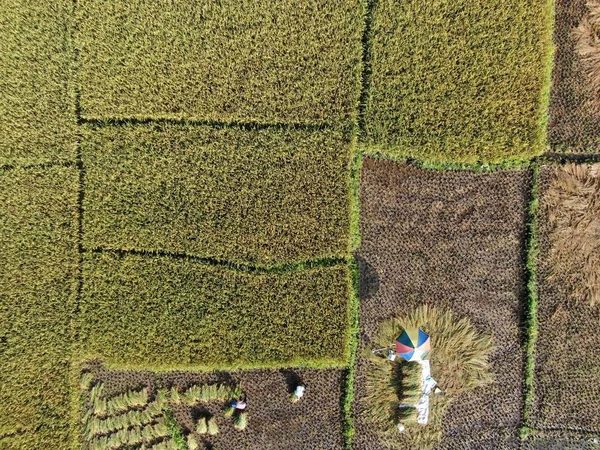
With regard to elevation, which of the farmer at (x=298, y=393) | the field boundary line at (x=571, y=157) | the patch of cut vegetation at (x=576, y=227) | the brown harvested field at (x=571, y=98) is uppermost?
the brown harvested field at (x=571, y=98)

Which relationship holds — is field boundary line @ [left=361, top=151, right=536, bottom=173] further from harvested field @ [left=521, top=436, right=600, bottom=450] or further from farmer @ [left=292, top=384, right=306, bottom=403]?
harvested field @ [left=521, top=436, right=600, bottom=450]

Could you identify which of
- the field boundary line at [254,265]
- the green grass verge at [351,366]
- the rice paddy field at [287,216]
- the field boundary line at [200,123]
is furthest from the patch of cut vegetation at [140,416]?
the field boundary line at [200,123]

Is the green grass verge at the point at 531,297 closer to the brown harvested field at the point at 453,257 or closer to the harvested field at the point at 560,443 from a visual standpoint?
the brown harvested field at the point at 453,257

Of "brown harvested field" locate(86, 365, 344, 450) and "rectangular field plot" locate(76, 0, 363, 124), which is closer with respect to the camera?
"rectangular field plot" locate(76, 0, 363, 124)

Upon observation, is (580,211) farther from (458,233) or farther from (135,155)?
(135,155)

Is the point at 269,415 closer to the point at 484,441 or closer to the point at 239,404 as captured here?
the point at 239,404

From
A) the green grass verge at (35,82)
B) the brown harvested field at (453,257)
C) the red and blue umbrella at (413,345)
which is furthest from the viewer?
the brown harvested field at (453,257)

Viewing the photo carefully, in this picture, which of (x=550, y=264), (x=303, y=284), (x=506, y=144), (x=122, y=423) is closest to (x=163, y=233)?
(x=303, y=284)

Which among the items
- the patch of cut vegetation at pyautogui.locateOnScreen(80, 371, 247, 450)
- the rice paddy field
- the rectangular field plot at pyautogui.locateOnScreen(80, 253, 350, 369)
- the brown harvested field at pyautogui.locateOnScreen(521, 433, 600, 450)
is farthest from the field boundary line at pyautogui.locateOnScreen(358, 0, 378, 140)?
the brown harvested field at pyautogui.locateOnScreen(521, 433, 600, 450)
